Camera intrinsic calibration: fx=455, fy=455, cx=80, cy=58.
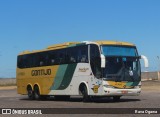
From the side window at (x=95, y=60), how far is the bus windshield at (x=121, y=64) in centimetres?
40

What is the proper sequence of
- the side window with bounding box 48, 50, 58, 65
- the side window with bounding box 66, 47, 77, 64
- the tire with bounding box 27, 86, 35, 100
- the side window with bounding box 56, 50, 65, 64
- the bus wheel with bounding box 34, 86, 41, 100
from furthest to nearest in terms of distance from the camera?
the tire with bounding box 27, 86, 35, 100, the bus wheel with bounding box 34, 86, 41, 100, the side window with bounding box 48, 50, 58, 65, the side window with bounding box 56, 50, 65, 64, the side window with bounding box 66, 47, 77, 64

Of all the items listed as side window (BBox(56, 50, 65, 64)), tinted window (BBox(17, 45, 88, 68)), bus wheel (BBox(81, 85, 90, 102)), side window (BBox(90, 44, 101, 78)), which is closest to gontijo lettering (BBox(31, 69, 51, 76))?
tinted window (BBox(17, 45, 88, 68))

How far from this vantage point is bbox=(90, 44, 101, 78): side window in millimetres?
25309

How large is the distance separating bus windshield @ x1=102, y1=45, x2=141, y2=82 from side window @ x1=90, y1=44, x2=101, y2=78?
1.30 feet

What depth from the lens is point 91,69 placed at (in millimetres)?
25922

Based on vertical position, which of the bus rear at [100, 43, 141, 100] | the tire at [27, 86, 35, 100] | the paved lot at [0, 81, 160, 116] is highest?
the bus rear at [100, 43, 141, 100]

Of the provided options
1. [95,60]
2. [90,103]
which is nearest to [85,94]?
[90,103]

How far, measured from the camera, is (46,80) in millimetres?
30922

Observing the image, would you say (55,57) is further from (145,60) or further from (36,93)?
(145,60)

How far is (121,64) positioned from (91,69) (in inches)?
68.6

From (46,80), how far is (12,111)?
1660 cm

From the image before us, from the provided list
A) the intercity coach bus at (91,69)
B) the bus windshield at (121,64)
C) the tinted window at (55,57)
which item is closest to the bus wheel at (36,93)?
the intercity coach bus at (91,69)

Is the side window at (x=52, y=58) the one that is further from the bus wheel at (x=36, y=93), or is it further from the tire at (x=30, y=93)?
the tire at (x=30, y=93)

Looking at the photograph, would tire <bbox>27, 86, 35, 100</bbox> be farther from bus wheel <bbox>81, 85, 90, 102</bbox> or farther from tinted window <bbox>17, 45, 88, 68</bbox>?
bus wheel <bbox>81, 85, 90, 102</bbox>
